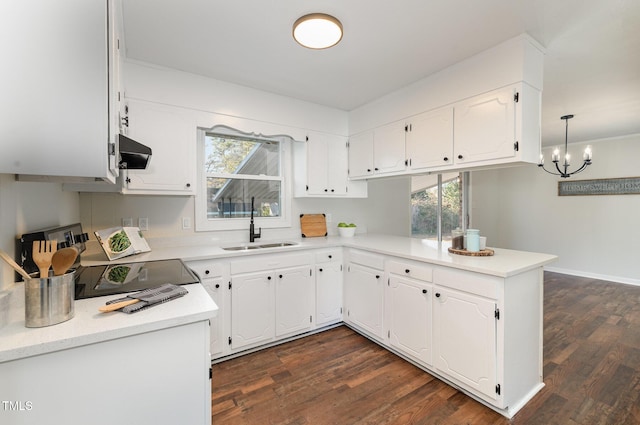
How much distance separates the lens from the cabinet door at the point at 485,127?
1934mm

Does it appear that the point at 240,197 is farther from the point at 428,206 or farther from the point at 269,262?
the point at 428,206

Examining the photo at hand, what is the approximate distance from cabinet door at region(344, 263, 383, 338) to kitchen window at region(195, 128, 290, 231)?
0.96 m

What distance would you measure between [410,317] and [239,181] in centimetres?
206

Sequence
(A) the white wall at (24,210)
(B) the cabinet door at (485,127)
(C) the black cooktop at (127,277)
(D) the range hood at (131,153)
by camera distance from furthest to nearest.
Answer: (B) the cabinet door at (485,127) → (D) the range hood at (131,153) → (C) the black cooktop at (127,277) → (A) the white wall at (24,210)

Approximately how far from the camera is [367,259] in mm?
2607

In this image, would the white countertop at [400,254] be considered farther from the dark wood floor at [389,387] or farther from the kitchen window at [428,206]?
the kitchen window at [428,206]

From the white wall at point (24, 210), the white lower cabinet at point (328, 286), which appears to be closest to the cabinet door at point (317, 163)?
the white lower cabinet at point (328, 286)

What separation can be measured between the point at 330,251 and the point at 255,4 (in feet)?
6.72

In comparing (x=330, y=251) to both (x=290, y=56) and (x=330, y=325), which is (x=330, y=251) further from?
(x=290, y=56)

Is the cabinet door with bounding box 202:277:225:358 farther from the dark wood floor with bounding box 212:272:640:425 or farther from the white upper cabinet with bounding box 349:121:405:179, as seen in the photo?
the white upper cabinet with bounding box 349:121:405:179

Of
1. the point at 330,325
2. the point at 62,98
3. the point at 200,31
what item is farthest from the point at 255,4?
the point at 330,325

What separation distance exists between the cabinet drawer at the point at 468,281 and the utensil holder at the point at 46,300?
197 centimetres

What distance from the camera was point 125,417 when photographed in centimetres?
92

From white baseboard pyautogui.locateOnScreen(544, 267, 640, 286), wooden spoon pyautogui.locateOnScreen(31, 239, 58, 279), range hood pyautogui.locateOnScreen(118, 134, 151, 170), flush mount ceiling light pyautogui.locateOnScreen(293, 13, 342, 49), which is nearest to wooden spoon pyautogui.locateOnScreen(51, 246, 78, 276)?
wooden spoon pyautogui.locateOnScreen(31, 239, 58, 279)
